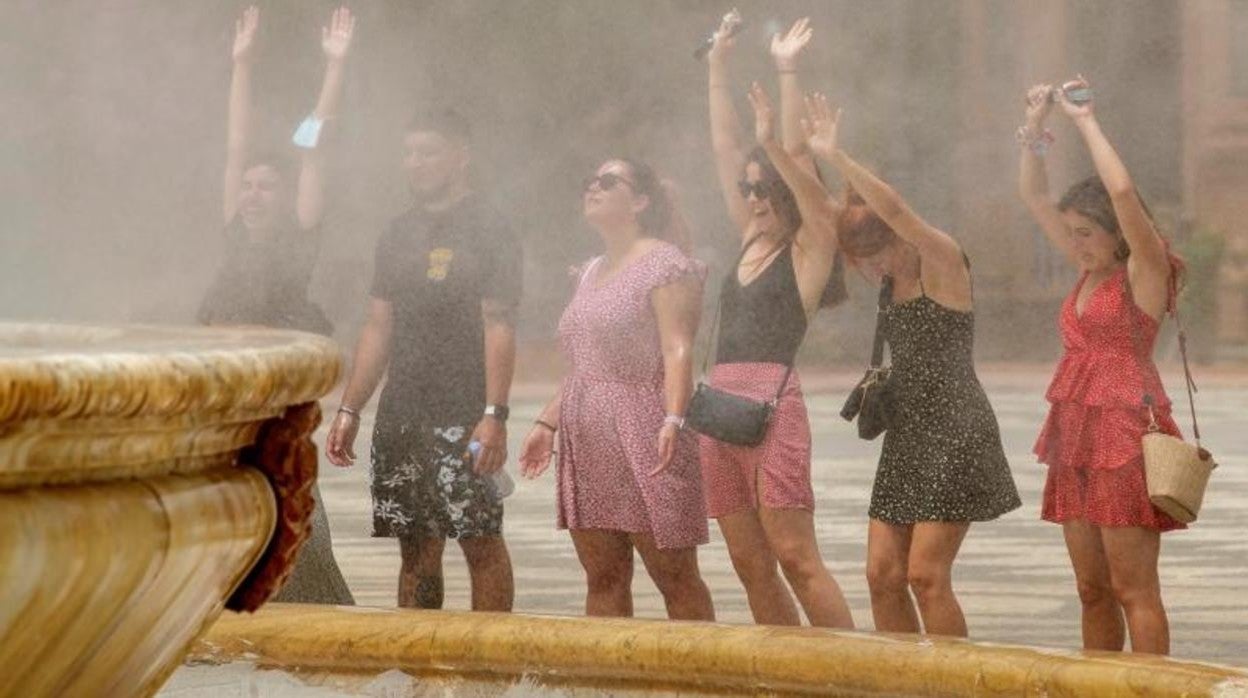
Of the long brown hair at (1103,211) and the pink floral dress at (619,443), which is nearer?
the long brown hair at (1103,211)

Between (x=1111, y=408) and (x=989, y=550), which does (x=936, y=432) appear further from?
(x=989, y=550)

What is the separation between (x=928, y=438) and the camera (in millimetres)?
5004

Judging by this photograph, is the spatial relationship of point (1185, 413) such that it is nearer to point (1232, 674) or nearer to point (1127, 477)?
point (1127, 477)

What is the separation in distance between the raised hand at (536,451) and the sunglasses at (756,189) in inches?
27.1

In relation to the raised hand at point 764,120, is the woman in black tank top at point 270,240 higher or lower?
lower

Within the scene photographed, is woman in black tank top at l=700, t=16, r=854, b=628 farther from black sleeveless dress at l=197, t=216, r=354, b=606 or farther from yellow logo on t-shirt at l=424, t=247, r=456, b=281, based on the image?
black sleeveless dress at l=197, t=216, r=354, b=606

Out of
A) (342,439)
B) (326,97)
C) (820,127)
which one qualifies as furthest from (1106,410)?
(326,97)

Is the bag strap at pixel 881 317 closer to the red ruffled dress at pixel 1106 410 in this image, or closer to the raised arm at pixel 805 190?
the raised arm at pixel 805 190

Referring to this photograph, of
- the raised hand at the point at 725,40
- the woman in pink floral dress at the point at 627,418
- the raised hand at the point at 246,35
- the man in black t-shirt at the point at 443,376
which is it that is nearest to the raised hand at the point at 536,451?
the woman in pink floral dress at the point at 627,418

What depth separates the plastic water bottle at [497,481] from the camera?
571cm

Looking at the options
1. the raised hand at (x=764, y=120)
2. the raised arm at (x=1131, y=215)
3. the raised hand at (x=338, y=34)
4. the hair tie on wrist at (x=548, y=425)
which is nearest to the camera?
the raised arm at (x=1131, y=215)

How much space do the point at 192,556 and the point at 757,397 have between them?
3561 mm

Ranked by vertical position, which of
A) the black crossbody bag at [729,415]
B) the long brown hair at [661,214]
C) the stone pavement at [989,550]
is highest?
the long brown hair at [661,214]

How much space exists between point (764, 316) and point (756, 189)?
0.30 metres
